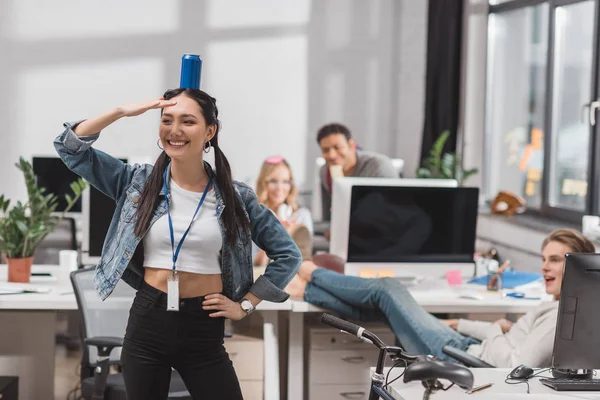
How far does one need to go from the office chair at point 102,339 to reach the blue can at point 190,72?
1203mm

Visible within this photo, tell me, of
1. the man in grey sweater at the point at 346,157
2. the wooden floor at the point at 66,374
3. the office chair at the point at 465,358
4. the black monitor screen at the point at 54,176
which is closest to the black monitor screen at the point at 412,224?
the office chair at the point at 465,358

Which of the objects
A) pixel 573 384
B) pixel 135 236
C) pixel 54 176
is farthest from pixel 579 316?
pixel 54 176

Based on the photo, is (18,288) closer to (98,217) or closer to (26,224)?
(26,224)

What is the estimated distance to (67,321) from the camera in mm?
5902

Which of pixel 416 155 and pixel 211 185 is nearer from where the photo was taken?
pixel 211 185

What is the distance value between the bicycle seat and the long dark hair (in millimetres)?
816

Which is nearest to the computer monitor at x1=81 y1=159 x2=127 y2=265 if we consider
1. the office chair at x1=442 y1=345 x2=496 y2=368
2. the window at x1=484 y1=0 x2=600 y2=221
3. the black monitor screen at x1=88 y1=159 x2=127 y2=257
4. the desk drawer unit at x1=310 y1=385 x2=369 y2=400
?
the black monitor screen at x1=88 y1=159 x2=127 y2=257

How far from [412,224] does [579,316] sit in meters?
1.88

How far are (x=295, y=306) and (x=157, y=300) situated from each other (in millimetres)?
1519

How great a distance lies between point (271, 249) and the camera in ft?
8.93

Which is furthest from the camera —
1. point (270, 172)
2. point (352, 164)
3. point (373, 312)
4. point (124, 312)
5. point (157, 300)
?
point (352, 164)

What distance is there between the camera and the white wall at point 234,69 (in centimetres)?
767

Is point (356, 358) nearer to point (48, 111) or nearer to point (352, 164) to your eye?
point (352, 164)

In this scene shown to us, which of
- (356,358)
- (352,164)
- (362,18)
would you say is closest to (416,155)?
(362,18)
